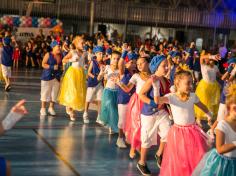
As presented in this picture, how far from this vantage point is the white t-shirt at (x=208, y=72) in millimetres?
11844

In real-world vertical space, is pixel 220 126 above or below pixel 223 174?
above

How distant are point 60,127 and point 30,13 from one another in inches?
820

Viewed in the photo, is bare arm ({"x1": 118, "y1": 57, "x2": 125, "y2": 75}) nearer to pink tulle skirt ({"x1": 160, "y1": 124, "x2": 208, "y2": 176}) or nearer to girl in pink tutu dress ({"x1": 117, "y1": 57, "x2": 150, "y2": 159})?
girl in pink tutu dress ({"x1": 117, "y1": 57, "x2": 150, "y2": 159})

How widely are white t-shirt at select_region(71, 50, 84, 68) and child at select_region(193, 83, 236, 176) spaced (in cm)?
664

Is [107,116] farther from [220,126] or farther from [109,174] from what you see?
[220,126]

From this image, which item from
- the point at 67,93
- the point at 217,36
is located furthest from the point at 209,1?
the point at 67,93

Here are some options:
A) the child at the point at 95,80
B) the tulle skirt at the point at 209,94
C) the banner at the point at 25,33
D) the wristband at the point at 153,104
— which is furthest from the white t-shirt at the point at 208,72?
the banner at the point at 25,33

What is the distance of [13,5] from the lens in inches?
1207

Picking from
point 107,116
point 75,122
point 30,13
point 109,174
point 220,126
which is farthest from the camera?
point 30,13

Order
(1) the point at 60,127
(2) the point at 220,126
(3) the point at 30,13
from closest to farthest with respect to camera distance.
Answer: (2) the point at 220,126, (1) the point at 60,127, (3) the point at 30,13

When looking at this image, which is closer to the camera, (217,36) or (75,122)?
(75,122)

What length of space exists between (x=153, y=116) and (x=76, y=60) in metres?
4.36

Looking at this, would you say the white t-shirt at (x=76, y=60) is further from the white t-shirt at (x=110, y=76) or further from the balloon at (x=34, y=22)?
the balloon at (x=34, y=22)

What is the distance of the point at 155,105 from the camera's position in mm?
7477
